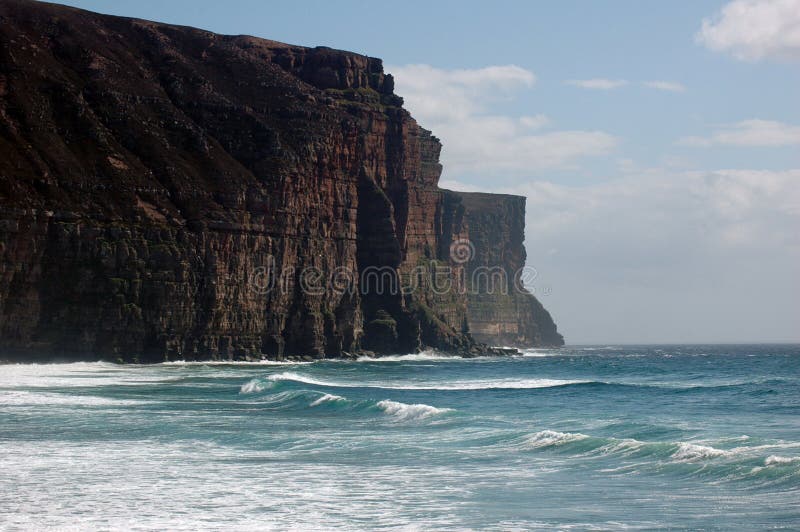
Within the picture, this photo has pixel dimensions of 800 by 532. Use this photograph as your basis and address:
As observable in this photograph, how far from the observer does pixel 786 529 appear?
17594 mm

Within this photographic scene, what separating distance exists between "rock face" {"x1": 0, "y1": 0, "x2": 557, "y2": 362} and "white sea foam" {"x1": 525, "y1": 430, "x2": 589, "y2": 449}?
5275 centimetres

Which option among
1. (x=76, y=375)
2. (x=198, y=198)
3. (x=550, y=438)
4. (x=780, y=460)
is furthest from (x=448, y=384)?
(x=780, y=460)

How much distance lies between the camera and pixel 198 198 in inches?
3612

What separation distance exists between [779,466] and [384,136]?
106 meters

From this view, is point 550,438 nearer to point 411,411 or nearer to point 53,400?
point 411,411

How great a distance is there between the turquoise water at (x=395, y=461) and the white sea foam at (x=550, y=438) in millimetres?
103

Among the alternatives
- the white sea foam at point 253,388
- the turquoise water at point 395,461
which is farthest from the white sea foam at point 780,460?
the white sea foam at point 253,388

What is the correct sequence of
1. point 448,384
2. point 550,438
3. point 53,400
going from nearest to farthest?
point 550,438, point 53,400, point 448,384

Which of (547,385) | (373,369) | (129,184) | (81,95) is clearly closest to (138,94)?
(81,95)

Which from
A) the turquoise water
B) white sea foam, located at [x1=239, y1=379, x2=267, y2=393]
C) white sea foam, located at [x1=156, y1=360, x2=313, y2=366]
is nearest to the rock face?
white sea foam, located at [x1=156, y1=360, x2=313, y2=366]

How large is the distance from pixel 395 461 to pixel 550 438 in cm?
505

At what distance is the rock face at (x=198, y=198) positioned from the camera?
79.2 metres

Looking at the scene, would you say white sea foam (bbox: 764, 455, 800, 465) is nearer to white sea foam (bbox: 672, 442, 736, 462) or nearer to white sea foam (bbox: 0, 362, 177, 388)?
white sea foam (bbox: 672, 442, 736, 462)

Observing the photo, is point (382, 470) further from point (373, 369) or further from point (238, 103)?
point (238, 103)
